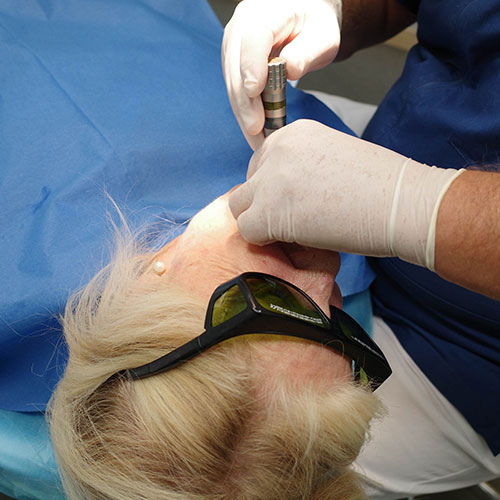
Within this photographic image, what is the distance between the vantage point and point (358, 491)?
2.69 feet

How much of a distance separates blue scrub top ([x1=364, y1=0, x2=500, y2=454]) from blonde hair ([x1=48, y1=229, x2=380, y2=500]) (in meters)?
0.36

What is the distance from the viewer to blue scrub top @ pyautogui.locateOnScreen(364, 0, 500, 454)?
3.21 feet

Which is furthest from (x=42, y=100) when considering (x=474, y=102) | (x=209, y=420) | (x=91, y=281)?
(x=474, y=102)

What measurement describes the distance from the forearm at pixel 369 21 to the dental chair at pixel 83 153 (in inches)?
9.8

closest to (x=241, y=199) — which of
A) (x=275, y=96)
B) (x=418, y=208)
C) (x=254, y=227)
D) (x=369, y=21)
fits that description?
(x=254, y=227)

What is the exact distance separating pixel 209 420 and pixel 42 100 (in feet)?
2.76

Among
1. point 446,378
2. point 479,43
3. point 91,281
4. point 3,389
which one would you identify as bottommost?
point 446,378

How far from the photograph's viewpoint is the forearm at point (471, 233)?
610 mm

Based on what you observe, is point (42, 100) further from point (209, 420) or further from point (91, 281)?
point (209, 420)

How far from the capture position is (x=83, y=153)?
1.07m

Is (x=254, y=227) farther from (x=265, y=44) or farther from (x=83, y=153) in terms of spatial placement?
(x=83, y=153)

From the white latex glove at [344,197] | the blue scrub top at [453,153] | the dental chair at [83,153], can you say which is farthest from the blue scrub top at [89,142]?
the white latex glove at [344,197]

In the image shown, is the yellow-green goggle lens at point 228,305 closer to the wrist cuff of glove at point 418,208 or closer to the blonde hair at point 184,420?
the blonde hair at point 184,420

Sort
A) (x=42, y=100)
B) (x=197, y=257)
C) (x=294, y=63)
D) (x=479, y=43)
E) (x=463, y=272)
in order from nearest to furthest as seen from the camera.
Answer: (x=463, y=272), (x=197, y=257), (x=294, y=63), (x=479, y=43), (x=42, y=100)
